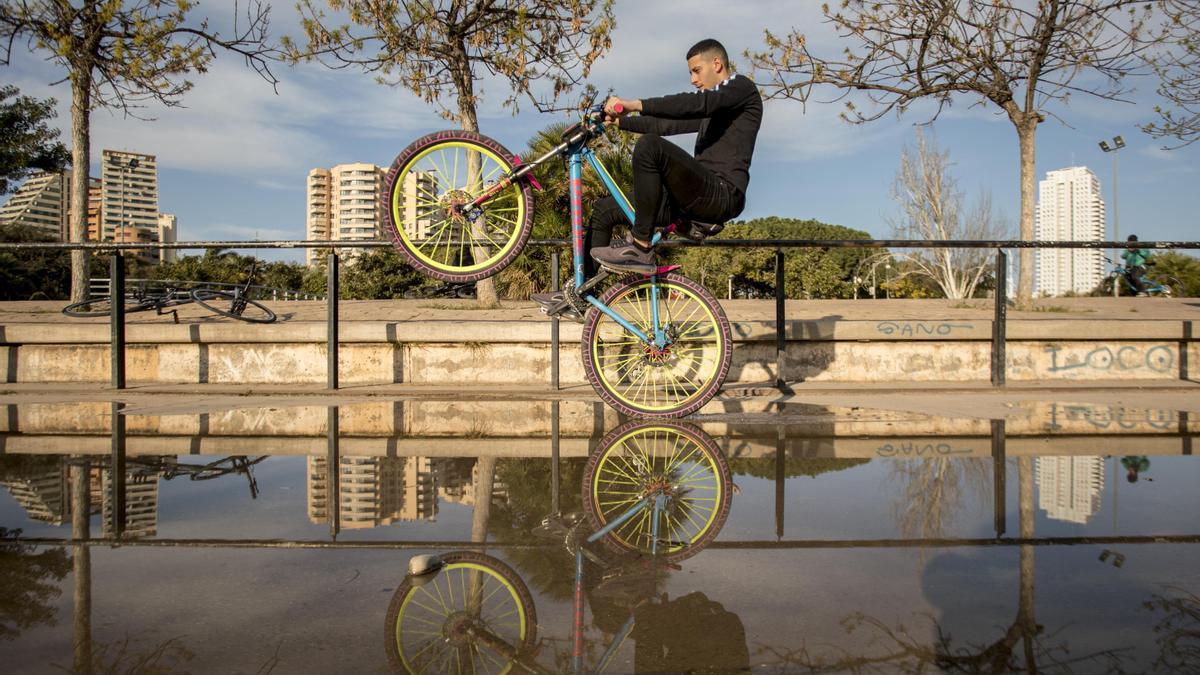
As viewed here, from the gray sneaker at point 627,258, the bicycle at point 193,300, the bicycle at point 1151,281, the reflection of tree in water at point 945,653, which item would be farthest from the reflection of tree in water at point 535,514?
the bicycle at point 1151,281

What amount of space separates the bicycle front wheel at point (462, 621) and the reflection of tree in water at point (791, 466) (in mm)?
1692

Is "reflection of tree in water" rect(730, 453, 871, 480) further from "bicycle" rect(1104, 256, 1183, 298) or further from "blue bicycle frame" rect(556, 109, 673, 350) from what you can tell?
"bicycle" rect(1104, 256, 1183, 298)

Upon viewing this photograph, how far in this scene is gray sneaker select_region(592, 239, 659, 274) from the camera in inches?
173

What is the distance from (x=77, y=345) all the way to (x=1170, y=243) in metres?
10.3

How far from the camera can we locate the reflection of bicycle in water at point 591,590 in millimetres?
1688

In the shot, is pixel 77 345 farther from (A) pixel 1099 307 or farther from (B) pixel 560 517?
(A) pixel 1099 307

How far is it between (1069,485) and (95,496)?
403 cm

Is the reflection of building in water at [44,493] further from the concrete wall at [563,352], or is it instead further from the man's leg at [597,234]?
the concrete wall at [563,352]

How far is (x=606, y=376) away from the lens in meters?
4.78

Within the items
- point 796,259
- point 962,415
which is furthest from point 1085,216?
point 962,415

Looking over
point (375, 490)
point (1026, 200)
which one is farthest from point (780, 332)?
point (1026, 200)

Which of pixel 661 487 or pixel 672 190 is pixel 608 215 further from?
pixel 661 487

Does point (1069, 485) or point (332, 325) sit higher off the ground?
point (332, 325)

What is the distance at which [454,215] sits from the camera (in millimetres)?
4602
